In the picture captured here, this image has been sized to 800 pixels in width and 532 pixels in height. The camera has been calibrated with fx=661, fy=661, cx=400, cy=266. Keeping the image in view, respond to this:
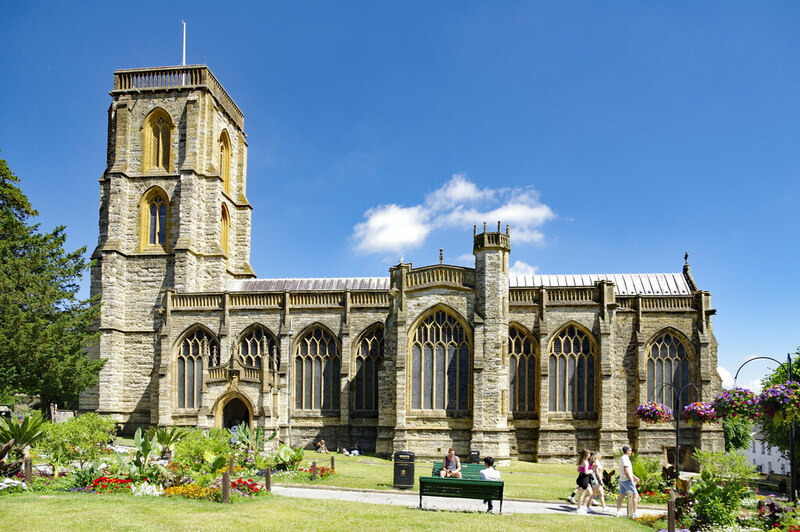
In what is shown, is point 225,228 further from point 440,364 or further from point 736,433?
point 736,433

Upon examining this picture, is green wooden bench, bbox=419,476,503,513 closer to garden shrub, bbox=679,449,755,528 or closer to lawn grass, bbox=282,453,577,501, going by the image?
lawn grass, bbox=282,453,577,501

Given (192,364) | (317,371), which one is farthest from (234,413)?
(317,371)

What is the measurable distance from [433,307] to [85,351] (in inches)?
816

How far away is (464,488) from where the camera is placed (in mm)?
16688

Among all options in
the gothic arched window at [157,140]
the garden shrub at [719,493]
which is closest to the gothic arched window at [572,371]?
the garden shrub at [719,493]

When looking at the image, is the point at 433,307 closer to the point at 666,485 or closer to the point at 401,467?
the point at 401,467

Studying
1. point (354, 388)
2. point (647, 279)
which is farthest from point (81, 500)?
point (647, 279)

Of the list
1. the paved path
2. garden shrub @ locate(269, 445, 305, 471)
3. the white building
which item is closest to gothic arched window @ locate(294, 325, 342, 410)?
garden shrub @ locate(269, 445, 305, 471)

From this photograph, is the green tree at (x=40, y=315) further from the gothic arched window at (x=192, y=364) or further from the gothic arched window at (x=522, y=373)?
the gothic arched window at (x=522, y=373)

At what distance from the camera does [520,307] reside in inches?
1366

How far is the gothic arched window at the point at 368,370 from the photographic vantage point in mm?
35844

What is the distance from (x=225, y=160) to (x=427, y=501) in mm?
32936

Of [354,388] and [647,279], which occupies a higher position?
[647,279]

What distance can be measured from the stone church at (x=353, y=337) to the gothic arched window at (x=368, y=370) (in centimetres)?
8
